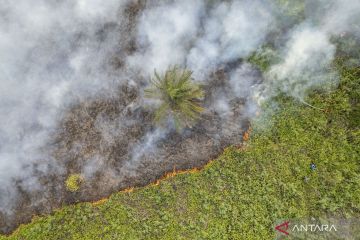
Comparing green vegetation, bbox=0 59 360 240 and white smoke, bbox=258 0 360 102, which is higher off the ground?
white smoke, bbox=258 0 360 102

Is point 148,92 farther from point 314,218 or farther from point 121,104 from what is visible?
point 314,218

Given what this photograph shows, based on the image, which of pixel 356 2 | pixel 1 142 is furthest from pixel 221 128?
pixel 1 142

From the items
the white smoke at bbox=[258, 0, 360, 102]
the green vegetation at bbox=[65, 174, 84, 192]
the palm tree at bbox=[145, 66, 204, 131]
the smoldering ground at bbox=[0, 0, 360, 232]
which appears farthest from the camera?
the green vegetation at bbox=[65, 174, 84, 192]

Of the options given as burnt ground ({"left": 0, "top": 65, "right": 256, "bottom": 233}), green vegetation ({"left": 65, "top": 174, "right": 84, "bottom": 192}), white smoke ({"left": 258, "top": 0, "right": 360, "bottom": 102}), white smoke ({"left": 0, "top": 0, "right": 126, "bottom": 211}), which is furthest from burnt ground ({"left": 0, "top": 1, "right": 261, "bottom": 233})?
white smoke ({"left": 258, "top": 0, "right": 360, "bottom": 102})

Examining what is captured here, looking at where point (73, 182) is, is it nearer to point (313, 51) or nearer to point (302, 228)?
point (302, 228)

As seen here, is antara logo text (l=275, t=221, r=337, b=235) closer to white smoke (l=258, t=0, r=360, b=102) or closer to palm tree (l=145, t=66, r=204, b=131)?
white smoke (l=258, t=0, r=360, b=102)

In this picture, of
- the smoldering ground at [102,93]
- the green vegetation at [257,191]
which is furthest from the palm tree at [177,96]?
the green vegetation at [257,191]
